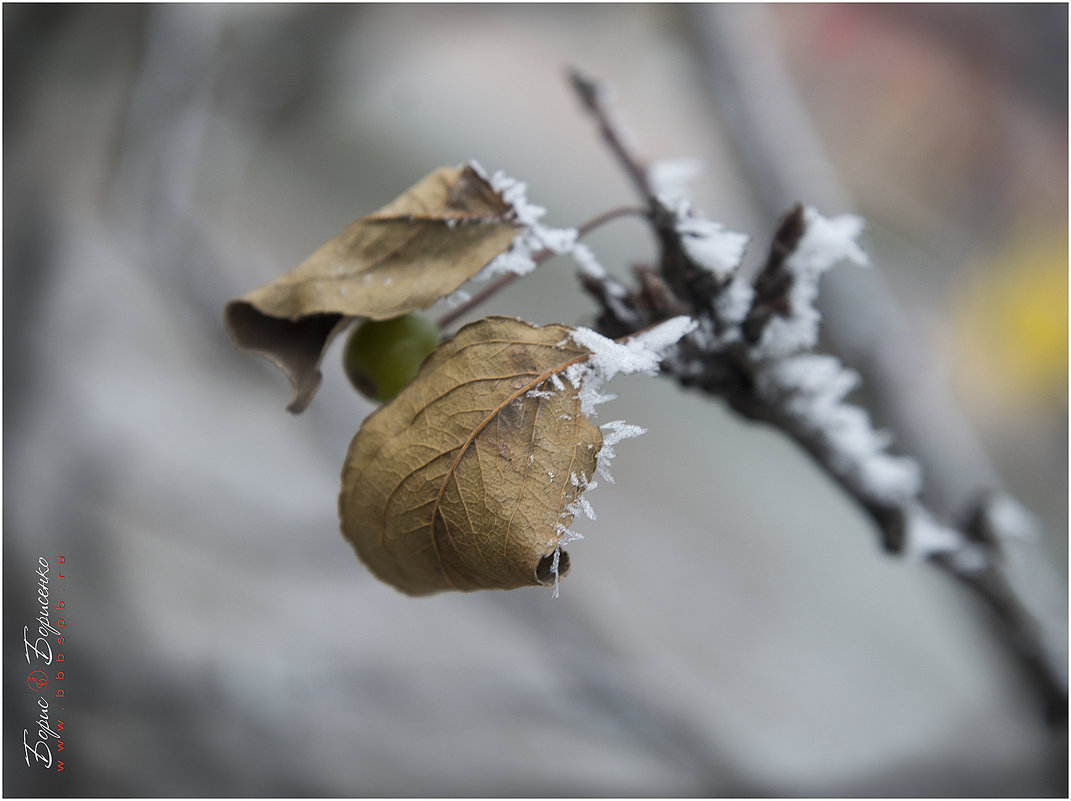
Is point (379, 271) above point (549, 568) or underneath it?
above

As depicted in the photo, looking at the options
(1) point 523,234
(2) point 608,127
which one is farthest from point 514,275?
(2) point 608,127

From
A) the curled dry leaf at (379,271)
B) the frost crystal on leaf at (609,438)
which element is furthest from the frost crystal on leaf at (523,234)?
the frost crystal on leaf at (609,438)

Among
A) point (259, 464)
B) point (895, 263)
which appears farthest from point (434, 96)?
point (895, 263)

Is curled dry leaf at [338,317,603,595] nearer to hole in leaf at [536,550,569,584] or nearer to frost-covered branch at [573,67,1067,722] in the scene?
hole in leaf at [536,550,569,584]

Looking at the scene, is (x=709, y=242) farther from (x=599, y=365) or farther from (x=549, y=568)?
(x=549, y=568)

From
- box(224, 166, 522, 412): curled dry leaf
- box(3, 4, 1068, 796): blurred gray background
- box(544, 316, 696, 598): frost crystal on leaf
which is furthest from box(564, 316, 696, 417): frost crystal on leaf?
box(3, 4, 1068, 796): blurred gray background

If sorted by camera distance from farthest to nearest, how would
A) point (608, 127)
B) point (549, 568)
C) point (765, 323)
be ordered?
point (608, 127) → point (765, 323) → point (549, 568)
